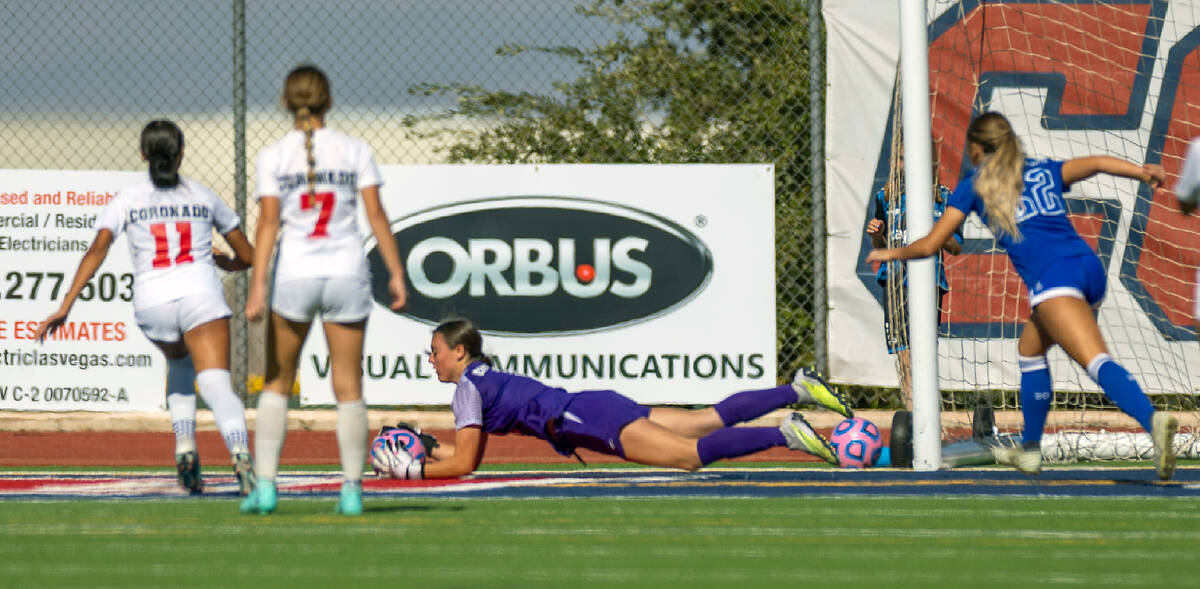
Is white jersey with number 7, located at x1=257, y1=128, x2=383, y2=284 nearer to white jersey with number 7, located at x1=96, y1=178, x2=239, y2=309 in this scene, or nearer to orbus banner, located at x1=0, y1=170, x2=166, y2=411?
white jersey with number 7, located at x1=96, y1=178, x2=239, y2=309

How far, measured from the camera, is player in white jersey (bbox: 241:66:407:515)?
4840mm

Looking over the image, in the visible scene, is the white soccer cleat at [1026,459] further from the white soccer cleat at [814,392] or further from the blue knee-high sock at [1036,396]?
the white soccer cleat at [814,392]

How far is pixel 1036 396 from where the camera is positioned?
6.34 m

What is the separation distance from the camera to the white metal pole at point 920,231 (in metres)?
7.34

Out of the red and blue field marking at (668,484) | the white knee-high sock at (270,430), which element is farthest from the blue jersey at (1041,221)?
the white knee-high sock at (270,430)

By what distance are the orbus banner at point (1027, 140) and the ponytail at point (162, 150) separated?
5128 millimetres

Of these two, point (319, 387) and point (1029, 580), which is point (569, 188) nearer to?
point (319, 387)

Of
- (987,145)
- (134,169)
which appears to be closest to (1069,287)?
(987,145)

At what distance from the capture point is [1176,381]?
9625 millimetres

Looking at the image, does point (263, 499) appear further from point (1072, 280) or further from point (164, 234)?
point (1072, 280)

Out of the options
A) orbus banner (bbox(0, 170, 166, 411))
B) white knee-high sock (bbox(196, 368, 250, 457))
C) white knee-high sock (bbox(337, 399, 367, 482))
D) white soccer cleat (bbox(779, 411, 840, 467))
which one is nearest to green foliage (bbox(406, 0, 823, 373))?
orbus banner (bbox(0, 170, 166, 411))

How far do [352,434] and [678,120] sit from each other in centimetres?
559

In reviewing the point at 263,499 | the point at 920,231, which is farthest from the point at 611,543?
the point at 920,231

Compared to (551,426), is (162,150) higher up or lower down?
higher up
